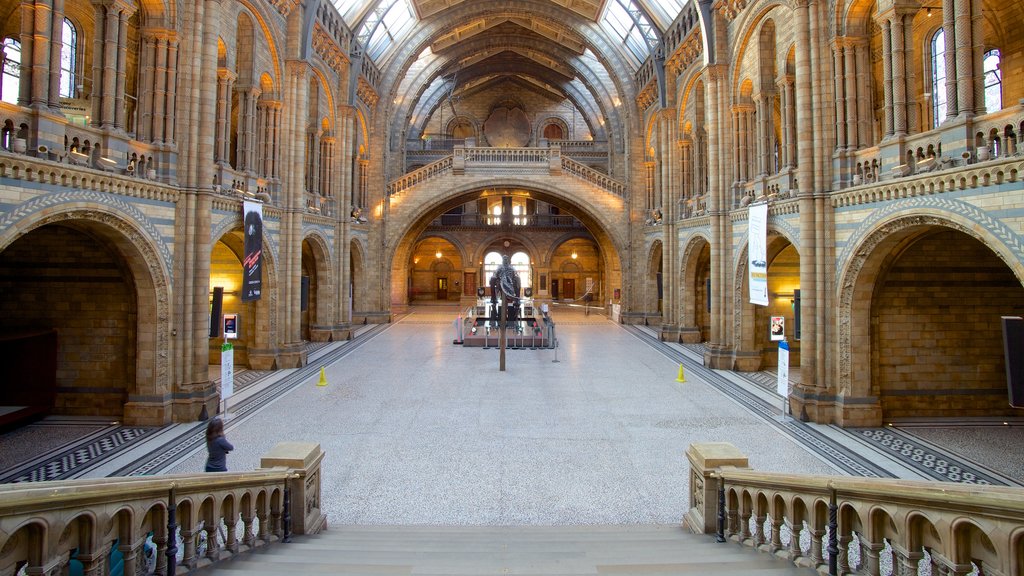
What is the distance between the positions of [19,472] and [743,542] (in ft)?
34.5

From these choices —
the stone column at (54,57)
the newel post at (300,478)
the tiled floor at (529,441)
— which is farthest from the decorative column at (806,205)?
the stone column at (54,57)

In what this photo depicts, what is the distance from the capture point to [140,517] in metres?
3.62

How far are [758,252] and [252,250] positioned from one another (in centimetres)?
1334

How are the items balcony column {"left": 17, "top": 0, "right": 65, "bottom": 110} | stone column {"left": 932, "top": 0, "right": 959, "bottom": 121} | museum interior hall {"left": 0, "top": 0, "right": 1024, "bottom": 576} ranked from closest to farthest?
museum interior hall {"left": 0, "top": 0, "right": 1024, "bottom": 576} → balcony column {"left": 17, "top": 0, "right": 65, "bottom": 110} → stone column {"left": 932, "top": 0, "right": 959, "bottom": 121}

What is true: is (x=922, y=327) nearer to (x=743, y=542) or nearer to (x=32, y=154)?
(x=743, y=542)

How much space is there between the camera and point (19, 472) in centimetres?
850

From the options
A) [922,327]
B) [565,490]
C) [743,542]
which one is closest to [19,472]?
[565,490]

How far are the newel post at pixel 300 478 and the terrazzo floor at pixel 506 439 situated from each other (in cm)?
122

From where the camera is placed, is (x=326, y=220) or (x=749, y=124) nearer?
(x=749, y=124)

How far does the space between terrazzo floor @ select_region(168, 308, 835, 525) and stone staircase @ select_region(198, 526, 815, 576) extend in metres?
0.87

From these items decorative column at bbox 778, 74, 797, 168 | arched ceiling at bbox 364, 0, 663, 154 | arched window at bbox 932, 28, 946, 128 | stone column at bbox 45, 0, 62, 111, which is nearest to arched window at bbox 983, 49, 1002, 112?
arched window at bbox 932, 28, 946, 128

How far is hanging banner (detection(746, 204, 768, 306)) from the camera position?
44.6ft

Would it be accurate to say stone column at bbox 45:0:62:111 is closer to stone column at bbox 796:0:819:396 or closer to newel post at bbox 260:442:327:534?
newel post at bbox 260:442:327:534

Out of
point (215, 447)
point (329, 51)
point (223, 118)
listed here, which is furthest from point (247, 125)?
point (215, 447)
